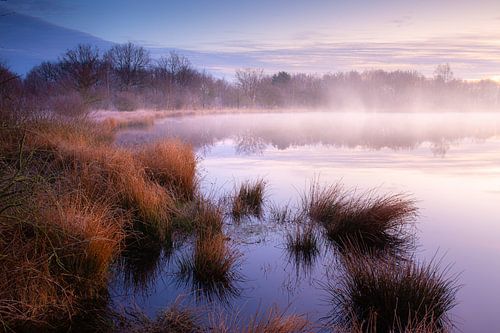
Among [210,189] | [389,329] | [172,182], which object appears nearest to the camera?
[389,329]

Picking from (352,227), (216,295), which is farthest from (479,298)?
(216,295)

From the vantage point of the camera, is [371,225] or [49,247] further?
[371,225]

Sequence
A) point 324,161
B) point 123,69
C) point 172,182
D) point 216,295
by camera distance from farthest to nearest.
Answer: point 123,69, point 324,161, point 172,182, point 216,295

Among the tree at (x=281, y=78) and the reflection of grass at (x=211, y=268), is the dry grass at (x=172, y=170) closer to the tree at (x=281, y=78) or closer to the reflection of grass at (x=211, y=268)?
the reflection of grass at (x=211, y=268)

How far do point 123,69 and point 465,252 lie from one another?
63576 mm

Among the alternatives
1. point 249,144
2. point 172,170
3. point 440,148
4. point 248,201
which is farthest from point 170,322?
point 440,148

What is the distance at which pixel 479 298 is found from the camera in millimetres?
4348

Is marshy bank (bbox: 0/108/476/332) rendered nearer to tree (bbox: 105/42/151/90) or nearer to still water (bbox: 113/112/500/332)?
still water (bbox: 113/112/500/332)

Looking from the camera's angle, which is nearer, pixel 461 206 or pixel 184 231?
pixel 184 231

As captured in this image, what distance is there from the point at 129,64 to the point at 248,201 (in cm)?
6212

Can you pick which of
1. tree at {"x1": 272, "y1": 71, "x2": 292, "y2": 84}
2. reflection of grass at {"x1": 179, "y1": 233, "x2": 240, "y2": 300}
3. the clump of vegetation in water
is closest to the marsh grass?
the clump of vegetation in water

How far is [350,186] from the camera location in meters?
9.84

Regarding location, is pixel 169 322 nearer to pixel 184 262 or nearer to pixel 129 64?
pixel 184 262

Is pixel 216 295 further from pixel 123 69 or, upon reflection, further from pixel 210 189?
pixel 123 69
